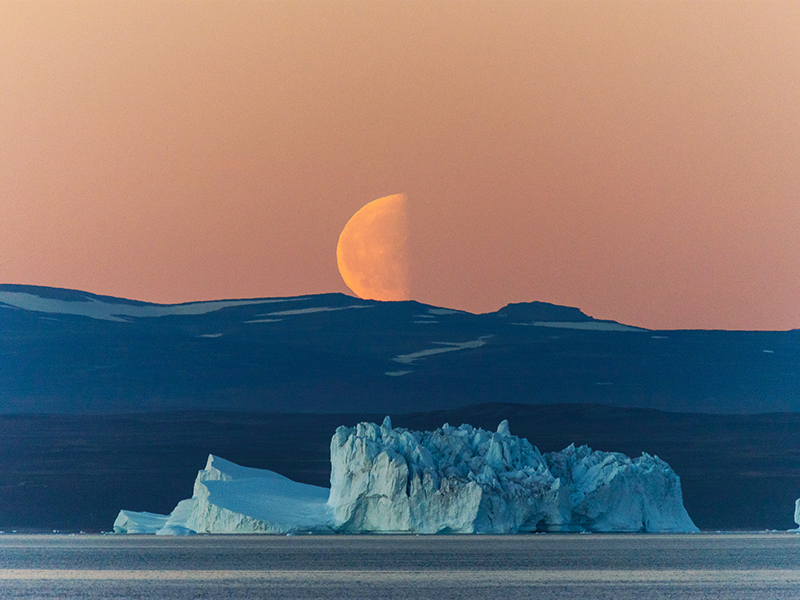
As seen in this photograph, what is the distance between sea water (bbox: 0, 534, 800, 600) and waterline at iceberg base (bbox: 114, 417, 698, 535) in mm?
1060

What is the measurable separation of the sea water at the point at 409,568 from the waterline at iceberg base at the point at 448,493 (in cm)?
106

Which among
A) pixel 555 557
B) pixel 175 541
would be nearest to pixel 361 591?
pixel 555 557

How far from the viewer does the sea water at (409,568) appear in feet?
75.3

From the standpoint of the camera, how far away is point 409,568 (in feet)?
95.2

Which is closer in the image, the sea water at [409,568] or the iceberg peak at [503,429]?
the sea water at [409,568]

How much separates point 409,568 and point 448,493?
48.2 feet

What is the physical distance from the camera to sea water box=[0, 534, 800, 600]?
2294 cm

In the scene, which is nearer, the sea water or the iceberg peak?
the sea water

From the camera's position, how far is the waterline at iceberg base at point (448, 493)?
4378cm

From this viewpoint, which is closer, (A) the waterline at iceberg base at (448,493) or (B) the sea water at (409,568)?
(B) the sea water at (409,568)

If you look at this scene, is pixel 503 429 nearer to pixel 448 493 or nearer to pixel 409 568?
pixel 448 493

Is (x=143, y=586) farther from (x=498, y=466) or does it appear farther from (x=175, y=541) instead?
(x=498, y=466)

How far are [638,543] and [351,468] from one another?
1194 cm

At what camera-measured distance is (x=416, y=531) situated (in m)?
43.7
